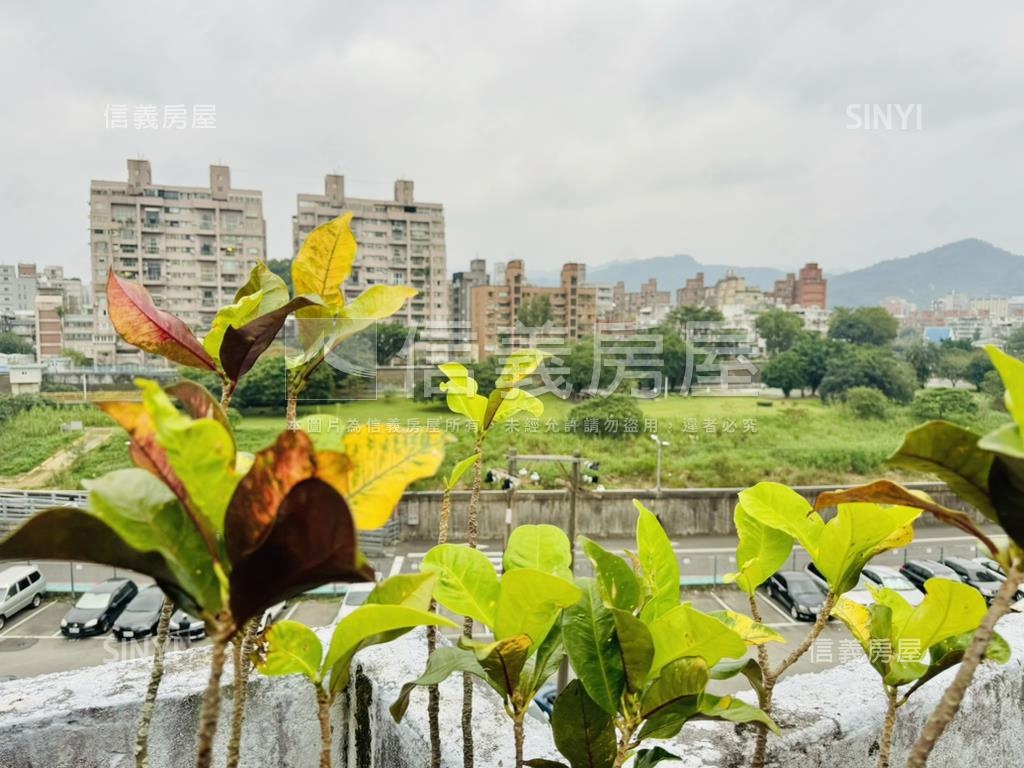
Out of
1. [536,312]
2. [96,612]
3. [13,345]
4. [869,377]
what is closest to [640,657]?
[96,612]

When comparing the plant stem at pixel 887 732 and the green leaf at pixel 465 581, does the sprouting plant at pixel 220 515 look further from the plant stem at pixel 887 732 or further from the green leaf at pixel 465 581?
the plant stem at pixel 887 732

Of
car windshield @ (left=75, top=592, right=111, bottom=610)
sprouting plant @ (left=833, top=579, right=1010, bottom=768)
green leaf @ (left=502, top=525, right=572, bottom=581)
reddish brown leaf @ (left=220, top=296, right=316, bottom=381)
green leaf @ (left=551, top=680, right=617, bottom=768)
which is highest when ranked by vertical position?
reddish brown leaf @ (left=220, top=296, right=316, bottom=381)

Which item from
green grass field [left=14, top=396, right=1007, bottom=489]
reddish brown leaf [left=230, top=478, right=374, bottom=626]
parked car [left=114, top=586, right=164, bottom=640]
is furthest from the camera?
green grass field [left=14, top=396, right=1007, bottom=489]

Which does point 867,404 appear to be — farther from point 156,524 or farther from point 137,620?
point 156,524

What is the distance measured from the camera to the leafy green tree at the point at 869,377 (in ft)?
49.7

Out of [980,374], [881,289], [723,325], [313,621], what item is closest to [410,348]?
[313,621]

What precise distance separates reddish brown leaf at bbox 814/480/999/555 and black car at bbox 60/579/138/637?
793cm

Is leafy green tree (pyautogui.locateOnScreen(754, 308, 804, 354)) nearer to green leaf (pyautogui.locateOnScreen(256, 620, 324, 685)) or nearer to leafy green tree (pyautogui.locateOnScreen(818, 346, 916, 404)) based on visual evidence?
leafy green tree (pyautogui.locateOnScreen(818, 346, 916, 404))

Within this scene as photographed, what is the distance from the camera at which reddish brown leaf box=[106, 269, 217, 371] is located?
1.33ft

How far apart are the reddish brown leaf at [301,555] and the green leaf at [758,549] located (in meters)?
0.31

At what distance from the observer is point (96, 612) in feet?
22.0

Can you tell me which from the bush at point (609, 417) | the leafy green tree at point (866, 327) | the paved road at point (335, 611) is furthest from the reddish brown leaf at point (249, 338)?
the leafy green tree at point (866, 327)

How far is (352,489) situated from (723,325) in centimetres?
1871

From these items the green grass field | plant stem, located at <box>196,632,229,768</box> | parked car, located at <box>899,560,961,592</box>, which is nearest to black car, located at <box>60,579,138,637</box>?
the green grass field
